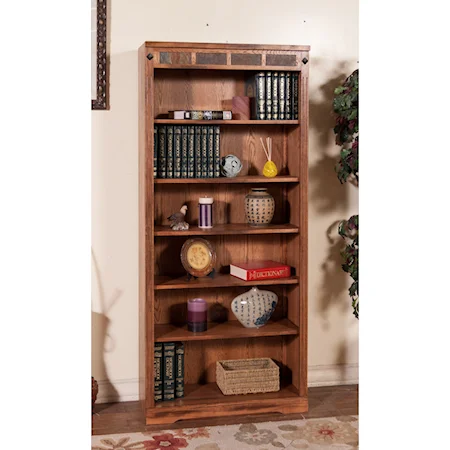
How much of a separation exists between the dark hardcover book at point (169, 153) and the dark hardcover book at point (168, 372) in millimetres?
886

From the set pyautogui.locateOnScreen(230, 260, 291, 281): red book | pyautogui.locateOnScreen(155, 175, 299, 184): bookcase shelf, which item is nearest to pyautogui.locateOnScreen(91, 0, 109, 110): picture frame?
pyautogui.locateOnScreen(155, 175, 299, 184): bookcase shelf

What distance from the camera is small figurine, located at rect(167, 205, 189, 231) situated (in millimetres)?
3455

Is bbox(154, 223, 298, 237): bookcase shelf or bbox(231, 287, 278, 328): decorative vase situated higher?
bbox(154, 223, 298, 237): bookcase shelf

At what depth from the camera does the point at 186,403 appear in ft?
11.4

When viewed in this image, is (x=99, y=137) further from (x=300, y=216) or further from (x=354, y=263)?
(x=354, y=263)

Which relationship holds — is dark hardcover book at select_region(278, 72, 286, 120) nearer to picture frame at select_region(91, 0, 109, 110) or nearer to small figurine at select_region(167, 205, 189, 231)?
small figurine at select_region(167, 205, 189, 231)

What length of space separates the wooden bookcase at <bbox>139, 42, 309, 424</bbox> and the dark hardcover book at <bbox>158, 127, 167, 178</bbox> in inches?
2.2

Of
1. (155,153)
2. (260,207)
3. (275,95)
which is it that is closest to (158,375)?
(260,207)

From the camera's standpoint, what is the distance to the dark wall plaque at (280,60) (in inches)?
136

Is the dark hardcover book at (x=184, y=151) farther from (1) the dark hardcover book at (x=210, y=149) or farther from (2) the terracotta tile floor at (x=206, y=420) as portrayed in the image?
(2) the terracotta tile floor at (x=206, y=420)

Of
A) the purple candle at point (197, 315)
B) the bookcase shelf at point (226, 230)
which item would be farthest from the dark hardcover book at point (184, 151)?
the purple candle at point (197, 315)
